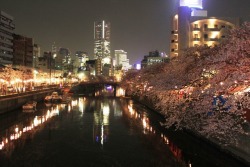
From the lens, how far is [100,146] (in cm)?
2931

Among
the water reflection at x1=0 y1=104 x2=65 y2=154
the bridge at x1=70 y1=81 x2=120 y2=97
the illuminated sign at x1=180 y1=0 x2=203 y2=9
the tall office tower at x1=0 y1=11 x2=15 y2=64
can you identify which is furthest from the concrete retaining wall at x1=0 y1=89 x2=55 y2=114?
the bridge at x1=70 y1=81 x2=120 y2=97

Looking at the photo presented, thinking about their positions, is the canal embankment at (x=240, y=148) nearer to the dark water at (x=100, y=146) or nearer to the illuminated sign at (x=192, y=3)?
the dark water at (x=100, y=146)

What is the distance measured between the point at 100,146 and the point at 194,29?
73.1 meters

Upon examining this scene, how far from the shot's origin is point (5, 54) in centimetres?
11388

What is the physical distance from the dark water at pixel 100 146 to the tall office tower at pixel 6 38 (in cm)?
7447

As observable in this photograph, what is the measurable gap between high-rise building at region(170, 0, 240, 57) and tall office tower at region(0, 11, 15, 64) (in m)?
55.0

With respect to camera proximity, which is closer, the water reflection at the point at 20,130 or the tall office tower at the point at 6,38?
the water reflection at the point at 20,130

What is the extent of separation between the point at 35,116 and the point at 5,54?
2790 inches

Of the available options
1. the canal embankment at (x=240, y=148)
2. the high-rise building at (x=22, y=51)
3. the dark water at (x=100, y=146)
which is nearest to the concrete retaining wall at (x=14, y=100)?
the dark water at (x=100, y=146)

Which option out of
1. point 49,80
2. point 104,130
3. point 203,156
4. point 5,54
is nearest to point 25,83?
point 5,54

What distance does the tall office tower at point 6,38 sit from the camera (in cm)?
11125

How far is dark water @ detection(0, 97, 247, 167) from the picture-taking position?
24.0m

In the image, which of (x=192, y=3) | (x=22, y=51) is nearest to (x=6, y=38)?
(x=22, y=51)

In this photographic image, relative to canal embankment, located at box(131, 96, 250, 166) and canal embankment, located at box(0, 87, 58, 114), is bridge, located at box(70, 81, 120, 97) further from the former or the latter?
canal embankment, located at box(131, 96, 250, 166)
